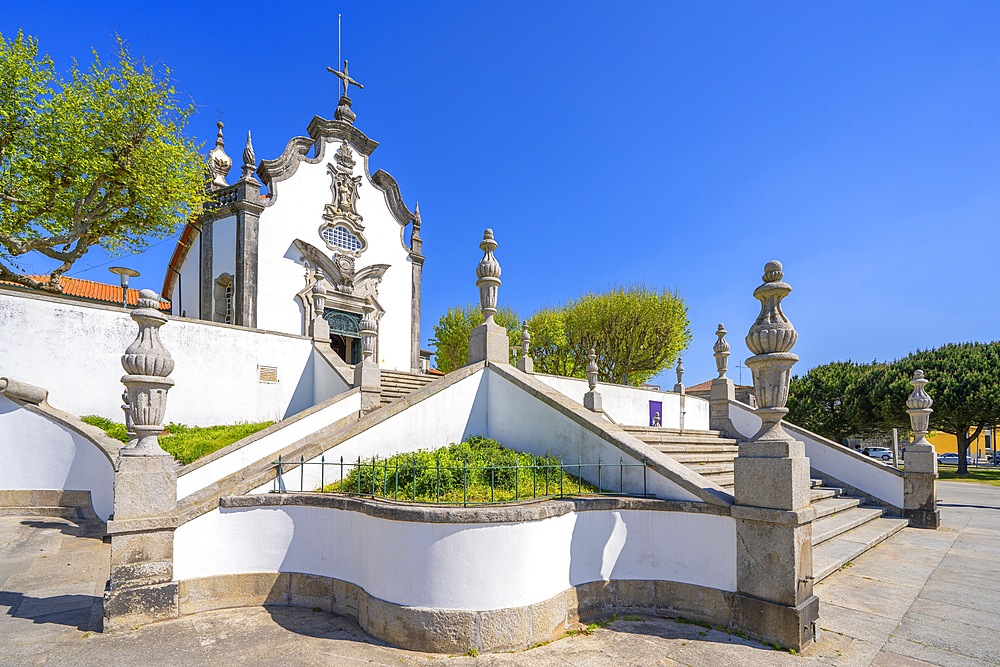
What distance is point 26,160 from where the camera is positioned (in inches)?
498

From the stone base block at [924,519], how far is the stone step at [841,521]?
549 millimetres

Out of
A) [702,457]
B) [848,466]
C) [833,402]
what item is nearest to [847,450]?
[848,466]

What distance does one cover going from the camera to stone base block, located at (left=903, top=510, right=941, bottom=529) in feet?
32.6

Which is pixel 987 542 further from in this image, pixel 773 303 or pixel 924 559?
pixel 773 303

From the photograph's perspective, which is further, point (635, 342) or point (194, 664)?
point (635, 342)

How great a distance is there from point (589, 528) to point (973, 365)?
28.2m

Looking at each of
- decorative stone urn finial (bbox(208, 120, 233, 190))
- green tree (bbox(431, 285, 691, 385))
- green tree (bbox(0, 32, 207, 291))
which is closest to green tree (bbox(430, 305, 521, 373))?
green tree (bbox(431, 285, 691, 385))

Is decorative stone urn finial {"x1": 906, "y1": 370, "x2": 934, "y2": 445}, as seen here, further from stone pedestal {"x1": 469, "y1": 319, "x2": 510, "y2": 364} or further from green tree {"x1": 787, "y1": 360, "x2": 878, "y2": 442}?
green tree {"x1": 787, "y1": 360, "x2": 878, "y2": 442}

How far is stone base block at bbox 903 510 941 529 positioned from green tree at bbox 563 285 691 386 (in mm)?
17188

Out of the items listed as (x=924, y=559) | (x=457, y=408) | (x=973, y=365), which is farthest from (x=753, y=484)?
(x=973, y=365)

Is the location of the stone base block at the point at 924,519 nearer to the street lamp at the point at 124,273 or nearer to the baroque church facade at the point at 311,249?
the baroque church facade at the point at 311,249

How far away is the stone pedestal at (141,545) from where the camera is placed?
504 cm

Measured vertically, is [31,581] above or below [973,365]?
below

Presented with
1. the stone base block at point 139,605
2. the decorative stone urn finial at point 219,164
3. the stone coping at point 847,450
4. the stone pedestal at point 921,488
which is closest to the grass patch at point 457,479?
the stone base block at point 139,605
